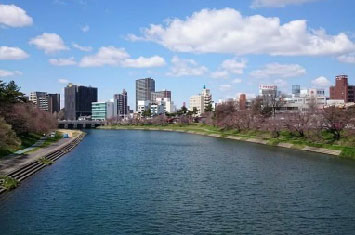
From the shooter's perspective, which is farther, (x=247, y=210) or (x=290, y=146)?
(x=290, y=146)

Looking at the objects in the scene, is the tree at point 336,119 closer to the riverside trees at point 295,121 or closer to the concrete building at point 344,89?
the riverside trees at point 295,121

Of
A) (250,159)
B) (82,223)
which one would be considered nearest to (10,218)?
(82,223)

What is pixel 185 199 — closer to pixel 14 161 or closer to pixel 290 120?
pixel 14 161

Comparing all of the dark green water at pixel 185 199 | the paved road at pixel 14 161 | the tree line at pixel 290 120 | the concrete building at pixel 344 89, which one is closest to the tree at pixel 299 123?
the tree line at pixel 290 120

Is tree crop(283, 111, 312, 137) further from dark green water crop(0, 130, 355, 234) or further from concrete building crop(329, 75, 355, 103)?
concrete building crop(329, 75, 355, 103)

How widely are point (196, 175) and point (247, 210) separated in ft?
42.3

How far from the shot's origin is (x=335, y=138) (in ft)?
194

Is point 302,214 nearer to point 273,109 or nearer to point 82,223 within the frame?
point 82,223

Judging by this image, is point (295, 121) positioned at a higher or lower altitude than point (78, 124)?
higher

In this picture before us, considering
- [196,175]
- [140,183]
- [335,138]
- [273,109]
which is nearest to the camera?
[140,183]

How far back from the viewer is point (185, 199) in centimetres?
2628

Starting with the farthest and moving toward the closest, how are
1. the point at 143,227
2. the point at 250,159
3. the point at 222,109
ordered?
the point at 222,109 → the point at 250,159 → the point at 143,227

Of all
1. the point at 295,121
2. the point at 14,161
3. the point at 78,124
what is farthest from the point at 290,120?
the point at 78,124

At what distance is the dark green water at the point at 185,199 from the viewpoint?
67.1 feet
